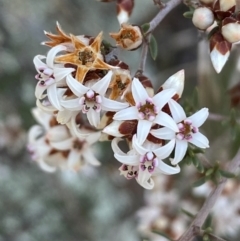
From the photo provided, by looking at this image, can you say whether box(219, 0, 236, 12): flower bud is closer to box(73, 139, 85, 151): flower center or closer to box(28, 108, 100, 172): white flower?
box(28, 108, 100, 172): white flower

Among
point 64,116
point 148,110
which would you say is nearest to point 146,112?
point 148,110

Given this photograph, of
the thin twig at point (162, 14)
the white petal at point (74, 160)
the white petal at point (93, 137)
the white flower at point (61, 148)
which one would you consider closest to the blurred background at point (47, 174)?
the white flower at point (61, 148)

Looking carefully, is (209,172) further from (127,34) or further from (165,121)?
(127,34)

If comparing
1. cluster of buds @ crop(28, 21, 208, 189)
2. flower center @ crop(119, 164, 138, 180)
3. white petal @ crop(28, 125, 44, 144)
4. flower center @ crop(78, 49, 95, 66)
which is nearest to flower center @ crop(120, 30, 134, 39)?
cluster of buds @ crop(28, 21, 208, 189)

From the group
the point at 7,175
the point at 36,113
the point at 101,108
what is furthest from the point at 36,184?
the point at 101,108

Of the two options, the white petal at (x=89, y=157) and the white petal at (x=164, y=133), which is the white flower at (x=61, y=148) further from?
the white petal at (x=164, y=133)

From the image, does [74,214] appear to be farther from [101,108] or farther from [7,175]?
[101,108]
